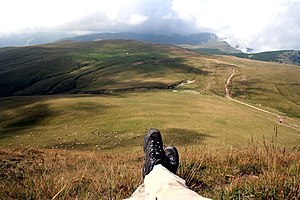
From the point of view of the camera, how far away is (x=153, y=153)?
5680 mm

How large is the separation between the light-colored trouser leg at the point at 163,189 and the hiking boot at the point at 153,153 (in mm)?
471

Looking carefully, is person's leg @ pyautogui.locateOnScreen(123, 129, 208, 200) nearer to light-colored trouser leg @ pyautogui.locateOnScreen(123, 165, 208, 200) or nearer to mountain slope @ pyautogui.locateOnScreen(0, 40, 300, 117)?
light-colored trouser leg @ pyautogui.locateOnScreen(123, 165, 208, 200)

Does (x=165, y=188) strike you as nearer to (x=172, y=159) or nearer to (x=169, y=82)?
(x=172, y=159)

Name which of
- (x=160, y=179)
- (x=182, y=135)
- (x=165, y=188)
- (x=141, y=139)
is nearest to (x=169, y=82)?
(x=182, y=135)

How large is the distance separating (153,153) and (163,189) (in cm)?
173

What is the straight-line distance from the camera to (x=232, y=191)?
4.78m

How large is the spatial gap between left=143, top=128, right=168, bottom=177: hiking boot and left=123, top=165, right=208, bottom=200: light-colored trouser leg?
0.47 meters

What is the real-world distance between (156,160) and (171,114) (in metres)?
44.6

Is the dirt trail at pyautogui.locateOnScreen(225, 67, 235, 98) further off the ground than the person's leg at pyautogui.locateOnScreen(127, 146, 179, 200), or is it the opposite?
the person's leg at pyautogui.locateOnScreen(127, 146, 179, 200)

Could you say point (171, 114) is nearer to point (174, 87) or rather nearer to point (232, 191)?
point (232, 191)

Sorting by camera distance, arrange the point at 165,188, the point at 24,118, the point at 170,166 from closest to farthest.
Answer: the point at 165,188 → the point at 170,166 → the point at 24,118

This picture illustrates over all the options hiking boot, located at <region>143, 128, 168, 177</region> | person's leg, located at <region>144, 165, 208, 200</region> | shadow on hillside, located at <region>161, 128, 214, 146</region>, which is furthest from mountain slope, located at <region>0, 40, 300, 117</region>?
person's leg, located at <region>144, 165, 208, 200</region>

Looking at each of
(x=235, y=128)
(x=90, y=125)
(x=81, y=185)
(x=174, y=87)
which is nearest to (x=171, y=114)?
(x=235, y=128)

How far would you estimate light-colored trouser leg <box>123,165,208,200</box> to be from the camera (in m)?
3.66
